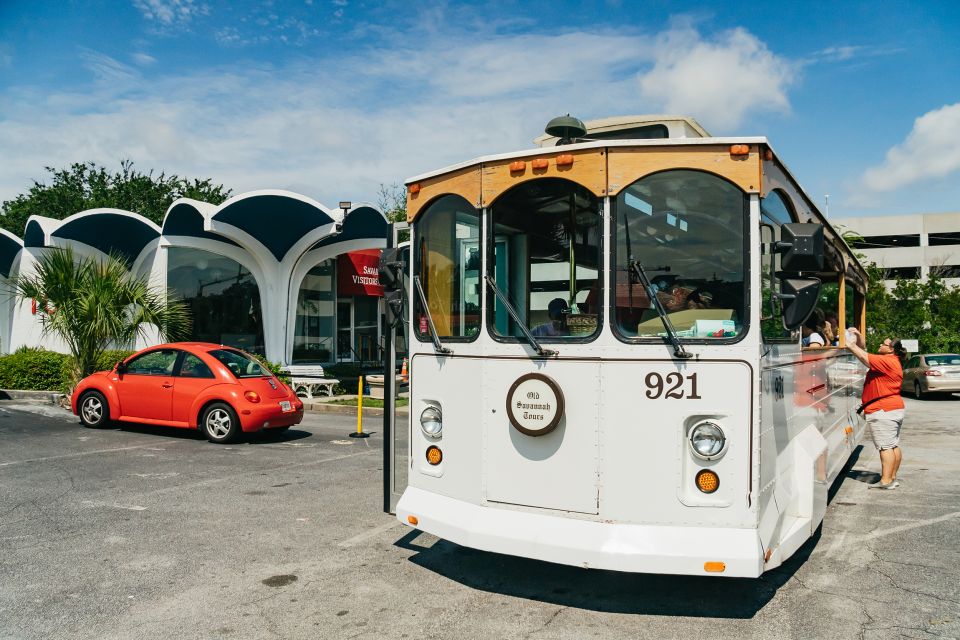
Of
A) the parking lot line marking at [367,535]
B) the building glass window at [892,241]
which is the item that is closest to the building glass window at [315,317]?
the parking lot line marking at [367,535]

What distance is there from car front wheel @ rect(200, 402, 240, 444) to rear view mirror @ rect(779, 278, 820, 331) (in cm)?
873

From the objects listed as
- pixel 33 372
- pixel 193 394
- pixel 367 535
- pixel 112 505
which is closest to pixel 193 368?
pixel 193 394

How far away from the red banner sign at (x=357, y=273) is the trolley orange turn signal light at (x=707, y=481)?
21.2 meters

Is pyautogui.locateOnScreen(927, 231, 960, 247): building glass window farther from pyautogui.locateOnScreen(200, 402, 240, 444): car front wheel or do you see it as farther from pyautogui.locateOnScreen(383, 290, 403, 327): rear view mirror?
pyautogui.locateOnScreen(383, 290, 403, 327): rear view mirror

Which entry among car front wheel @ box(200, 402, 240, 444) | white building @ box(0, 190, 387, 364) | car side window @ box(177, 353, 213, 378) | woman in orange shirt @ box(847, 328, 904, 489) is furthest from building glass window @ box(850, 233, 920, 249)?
car front wheel @ box(200, 402, 240, 444)

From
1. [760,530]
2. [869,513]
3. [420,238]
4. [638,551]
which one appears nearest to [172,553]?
[420,238]

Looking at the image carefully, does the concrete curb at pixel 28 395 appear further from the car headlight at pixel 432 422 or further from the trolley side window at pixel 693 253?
the trolley side window at pixel 693 253

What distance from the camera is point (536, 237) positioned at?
4.92 meters

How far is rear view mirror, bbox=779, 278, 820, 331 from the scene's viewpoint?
4.60 meters

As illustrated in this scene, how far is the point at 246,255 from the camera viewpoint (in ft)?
72.9

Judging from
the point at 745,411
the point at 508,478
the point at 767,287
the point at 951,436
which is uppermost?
the point at 767,287

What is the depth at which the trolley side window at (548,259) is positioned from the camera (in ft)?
15.4

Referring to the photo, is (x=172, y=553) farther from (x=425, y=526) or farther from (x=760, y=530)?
(x=760, y=530)

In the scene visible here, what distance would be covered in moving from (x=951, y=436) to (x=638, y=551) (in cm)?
1186
